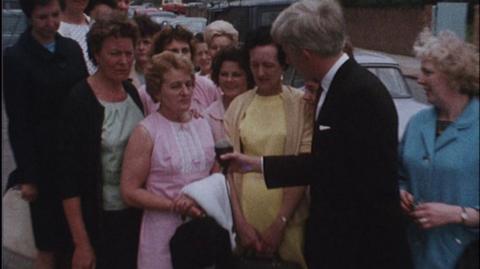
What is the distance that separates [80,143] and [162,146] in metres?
0.36

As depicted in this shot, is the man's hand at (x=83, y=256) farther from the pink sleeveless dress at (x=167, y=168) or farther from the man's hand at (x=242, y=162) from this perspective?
the man's hand at (x=242, y=162)

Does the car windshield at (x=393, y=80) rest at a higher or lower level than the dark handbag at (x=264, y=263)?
lower

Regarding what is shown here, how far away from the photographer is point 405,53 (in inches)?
1289

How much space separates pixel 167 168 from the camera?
3584 mm

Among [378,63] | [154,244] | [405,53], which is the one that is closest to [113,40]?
[154,244]

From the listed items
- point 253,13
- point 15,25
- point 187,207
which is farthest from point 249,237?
point 253,13

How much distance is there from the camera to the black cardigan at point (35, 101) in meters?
3.67

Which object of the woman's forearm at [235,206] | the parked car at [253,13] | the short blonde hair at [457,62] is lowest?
Answer: the woman's forearm at [235,206]

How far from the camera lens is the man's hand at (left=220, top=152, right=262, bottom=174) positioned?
11.1ft

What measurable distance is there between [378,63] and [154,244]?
7400 mm

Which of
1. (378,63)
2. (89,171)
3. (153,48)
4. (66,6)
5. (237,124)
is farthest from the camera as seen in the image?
(378,63)

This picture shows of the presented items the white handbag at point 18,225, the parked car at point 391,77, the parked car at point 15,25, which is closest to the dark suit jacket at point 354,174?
the white handbag at point 18,225

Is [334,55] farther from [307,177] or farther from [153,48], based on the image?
[153,48]

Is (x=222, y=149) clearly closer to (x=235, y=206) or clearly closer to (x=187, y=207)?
(x=187, y=207)
